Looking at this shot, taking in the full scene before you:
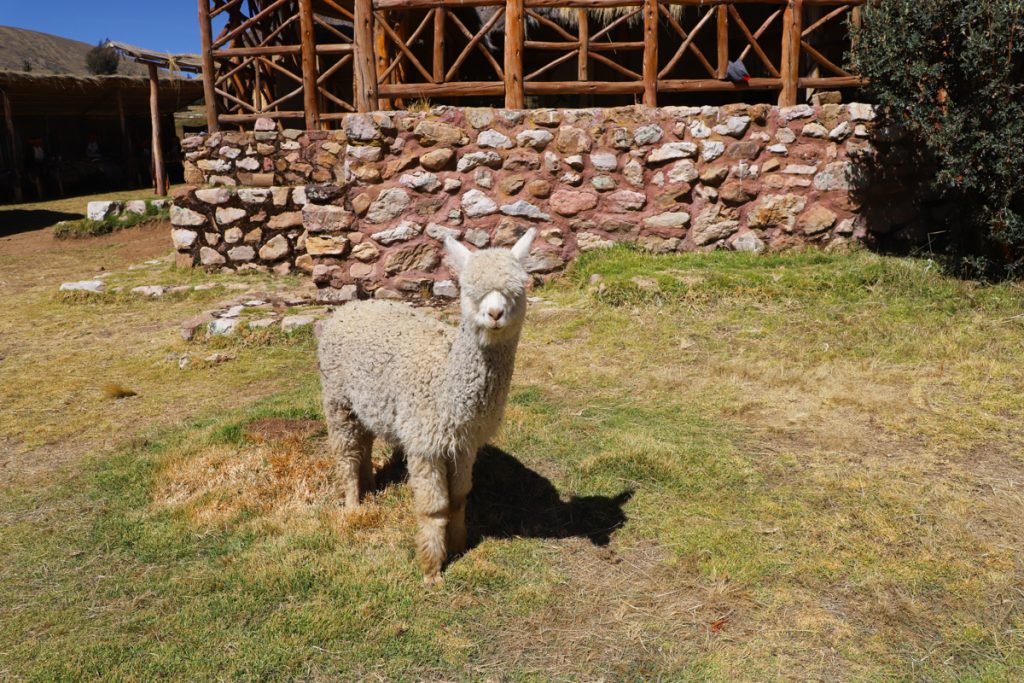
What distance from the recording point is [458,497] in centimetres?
377

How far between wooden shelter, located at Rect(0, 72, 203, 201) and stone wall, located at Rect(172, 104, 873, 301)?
39.6 feet

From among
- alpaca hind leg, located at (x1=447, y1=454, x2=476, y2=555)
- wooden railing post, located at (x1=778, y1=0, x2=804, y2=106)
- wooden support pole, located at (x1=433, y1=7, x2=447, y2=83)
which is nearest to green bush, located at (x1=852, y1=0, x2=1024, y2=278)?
wooden railing post, located at (x1=778, y1=0, x2=804, y2=106)

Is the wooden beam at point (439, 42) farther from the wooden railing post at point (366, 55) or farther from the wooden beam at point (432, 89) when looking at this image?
the wooden railing post at point (366, 55)

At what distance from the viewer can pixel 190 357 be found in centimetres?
693

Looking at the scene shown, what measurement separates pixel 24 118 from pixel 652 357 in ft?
73.8

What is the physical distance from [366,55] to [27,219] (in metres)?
11.9

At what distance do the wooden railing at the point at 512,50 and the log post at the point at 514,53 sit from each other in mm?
11

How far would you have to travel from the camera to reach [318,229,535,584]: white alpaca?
334 centimetres

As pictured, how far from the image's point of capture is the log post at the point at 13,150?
18.5 metres

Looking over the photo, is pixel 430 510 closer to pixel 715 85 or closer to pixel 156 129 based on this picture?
pixel 715 85

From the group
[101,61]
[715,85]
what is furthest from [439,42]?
[101,61]

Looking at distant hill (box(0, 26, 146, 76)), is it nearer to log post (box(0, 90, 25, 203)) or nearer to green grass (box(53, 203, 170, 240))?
log post (box(0, 90, 25, 203))

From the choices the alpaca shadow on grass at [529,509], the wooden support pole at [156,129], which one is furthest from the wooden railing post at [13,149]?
the alpaca shadow on grass at [529,509]

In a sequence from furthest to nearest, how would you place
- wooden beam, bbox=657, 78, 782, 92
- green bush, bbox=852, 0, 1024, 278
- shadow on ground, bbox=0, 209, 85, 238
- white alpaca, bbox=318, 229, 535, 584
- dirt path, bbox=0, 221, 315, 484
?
1. shadow on ground, bbox=0, 209, 85, 238
2. wooden beam, bbox=657, 78, 782, 92
3. green bush, bbox=852, 0, 1024, 278
4. dirt path, bbox=0, 221, 315, 484
5. white alpaca, bbox=318, 229, 535, 584
